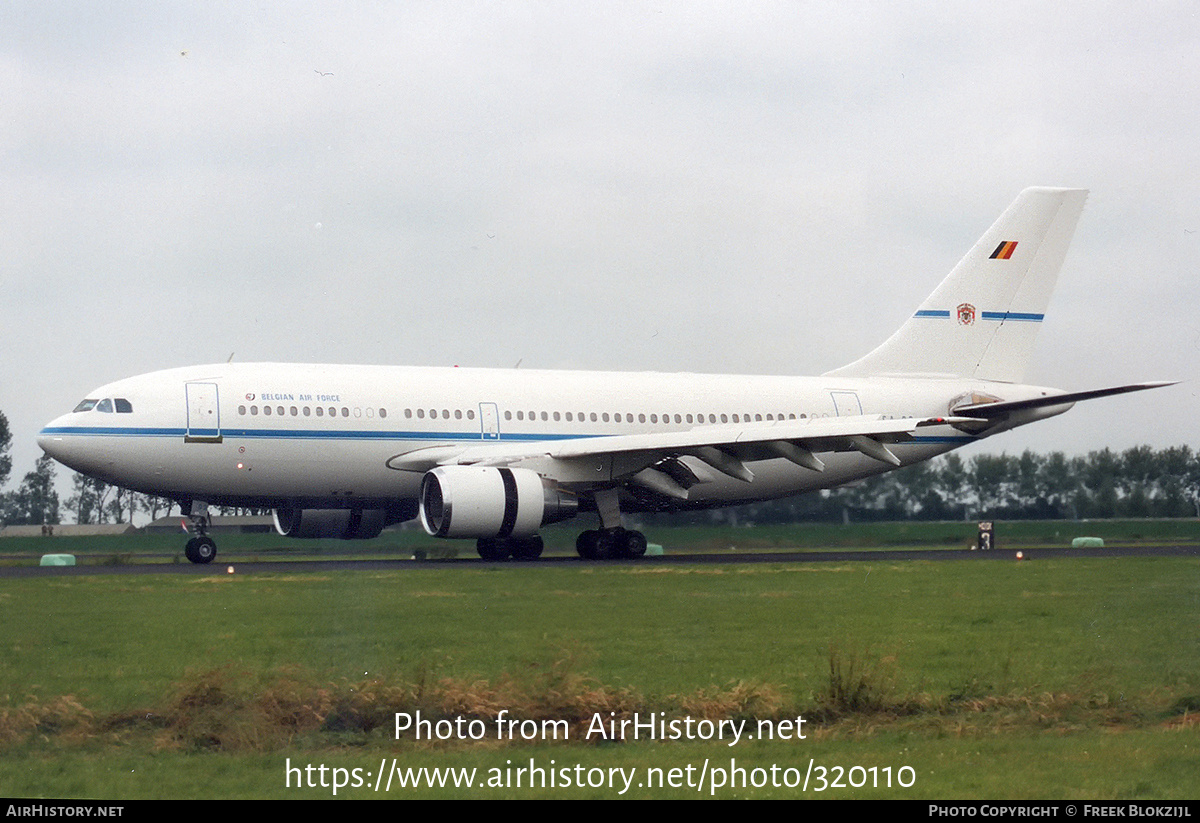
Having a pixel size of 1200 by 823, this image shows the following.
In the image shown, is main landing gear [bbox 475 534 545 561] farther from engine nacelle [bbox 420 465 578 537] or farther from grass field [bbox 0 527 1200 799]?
grass field [bbox 0 527 1200 799]

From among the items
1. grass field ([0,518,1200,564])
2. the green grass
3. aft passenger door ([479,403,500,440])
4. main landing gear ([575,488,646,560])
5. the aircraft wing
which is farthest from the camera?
grass field ([0,518,1200,564])

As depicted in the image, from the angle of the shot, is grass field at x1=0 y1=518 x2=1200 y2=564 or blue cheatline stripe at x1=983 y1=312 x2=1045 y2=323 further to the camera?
blue cheatline stripe at x1=983 y1=312 x2=1045 y2=323

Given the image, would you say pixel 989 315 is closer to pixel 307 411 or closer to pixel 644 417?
pixel 644 417

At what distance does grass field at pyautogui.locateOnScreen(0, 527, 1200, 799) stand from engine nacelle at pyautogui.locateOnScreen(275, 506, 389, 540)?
36.7 feet

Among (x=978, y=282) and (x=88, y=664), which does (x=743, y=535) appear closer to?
(x=978, y=282)

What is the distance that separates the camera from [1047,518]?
35.1 m

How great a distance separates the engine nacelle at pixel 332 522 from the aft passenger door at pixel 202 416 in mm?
3353

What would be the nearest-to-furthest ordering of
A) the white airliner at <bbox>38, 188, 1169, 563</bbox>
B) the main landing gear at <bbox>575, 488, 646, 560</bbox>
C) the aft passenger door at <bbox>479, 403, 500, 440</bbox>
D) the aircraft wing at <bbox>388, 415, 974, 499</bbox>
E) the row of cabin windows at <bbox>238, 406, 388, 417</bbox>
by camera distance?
the white airliner at <bbox>38, 188, 1169, 563</bbox>, the row of cabin windows at <bbox>238, 406, 388, 417</bbox>, the aircraft wing at <bbox>388, 415, 974, 499</bbox>, the main landing gear at <bbox>575, 488, 646, 560</bbox>, the aft passenger door at <bbox>479, 403, 500, 440</bbox>

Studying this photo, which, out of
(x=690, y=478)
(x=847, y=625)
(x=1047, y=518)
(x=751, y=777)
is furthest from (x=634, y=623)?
(x=1047, y=518)

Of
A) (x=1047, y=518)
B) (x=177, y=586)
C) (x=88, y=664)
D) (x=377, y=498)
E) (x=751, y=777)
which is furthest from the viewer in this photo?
(x=1047, y=518)

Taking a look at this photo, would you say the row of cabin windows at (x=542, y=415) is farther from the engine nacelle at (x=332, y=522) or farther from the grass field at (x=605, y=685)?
the grass field at (x=605, y=685)

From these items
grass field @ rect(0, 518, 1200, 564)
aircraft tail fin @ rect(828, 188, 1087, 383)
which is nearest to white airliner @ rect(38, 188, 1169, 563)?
aircraft tail fin @ rect(828, 188, 1087, 383)

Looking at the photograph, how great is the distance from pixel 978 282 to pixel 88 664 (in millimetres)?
26820

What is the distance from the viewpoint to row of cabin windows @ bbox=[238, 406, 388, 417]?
2717 cm
